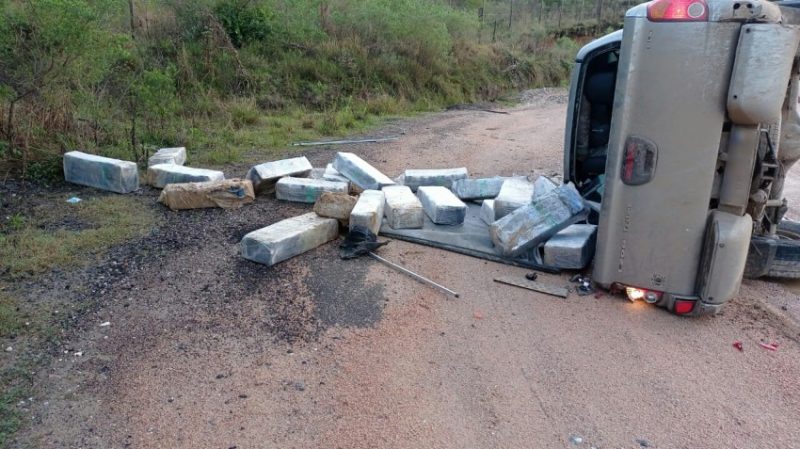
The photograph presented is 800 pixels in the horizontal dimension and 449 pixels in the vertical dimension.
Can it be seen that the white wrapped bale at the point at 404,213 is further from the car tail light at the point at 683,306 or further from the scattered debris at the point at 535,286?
the car tail light at the point at 683,306

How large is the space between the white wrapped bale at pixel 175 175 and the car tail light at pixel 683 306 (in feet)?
14.9

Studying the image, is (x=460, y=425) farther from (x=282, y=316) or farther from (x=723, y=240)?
(x=723, y=240)

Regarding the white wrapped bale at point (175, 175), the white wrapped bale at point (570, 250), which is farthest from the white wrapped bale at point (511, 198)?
the white wrapped bale at point (175, 175)

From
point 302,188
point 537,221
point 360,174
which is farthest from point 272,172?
point 537,221

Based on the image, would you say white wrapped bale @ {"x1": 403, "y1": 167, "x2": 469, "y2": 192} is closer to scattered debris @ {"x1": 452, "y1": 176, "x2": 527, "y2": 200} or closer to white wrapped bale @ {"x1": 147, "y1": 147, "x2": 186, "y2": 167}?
scattered debris @ {"x1": 452, "y1": 176, "x2": 527, "y2": 200}

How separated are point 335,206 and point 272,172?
1496mm

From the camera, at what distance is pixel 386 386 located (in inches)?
137

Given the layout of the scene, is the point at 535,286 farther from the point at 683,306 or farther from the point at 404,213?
the point at 404,213

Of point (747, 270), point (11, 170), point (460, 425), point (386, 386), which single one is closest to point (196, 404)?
point (386, 386)

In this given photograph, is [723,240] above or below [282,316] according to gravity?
above

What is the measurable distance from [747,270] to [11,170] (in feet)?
24.1

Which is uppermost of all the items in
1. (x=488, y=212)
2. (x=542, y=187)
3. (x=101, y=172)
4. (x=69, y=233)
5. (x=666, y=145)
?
(x=666, y=145)

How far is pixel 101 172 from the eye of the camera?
657 centimetres

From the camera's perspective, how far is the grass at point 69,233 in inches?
188
